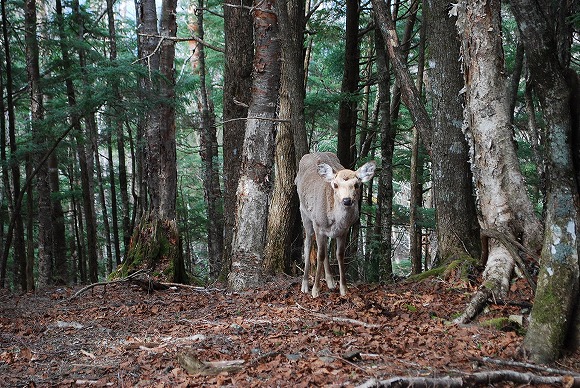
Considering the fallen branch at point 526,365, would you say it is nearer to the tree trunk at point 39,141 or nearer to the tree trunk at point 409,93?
the tree trunk at point 409,93

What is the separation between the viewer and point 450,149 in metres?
8.55

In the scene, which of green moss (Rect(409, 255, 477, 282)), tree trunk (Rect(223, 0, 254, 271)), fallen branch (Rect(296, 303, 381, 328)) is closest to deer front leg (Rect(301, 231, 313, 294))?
green moss (Rect(409, 255, 477, 282))

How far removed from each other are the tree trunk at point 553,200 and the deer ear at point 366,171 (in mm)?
3023

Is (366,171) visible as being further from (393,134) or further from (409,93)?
(393,134)

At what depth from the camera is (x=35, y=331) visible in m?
7.08

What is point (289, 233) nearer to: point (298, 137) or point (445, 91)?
point (298, 137)

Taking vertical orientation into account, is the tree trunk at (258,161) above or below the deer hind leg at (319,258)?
above

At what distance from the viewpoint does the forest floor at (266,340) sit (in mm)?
4738

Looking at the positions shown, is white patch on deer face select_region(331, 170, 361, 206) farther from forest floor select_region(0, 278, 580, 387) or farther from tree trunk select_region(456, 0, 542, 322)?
tree trunk select_region(456, 0, 542, 322)

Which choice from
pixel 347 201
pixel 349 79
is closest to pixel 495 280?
pixel 347 201

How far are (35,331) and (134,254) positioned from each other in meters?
4.27

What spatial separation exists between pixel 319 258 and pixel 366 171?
1560 millimetres

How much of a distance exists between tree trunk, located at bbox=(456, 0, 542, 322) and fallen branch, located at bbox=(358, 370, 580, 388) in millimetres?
2648

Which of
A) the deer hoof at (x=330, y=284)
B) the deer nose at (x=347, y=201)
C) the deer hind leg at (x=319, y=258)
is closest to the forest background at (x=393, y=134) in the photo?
the deer hind leg at (x=319, y=258)
